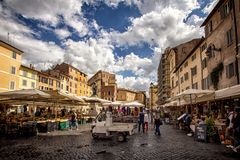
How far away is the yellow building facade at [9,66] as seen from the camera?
46.0 m

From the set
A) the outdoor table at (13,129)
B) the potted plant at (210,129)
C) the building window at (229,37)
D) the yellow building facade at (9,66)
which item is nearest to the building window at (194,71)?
the building window at (229,37)

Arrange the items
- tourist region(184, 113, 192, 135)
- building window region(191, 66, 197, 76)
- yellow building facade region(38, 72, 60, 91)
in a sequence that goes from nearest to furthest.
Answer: tourist region(184, 113, 192, 135) → building window region(191, 66, 197, 76) → yellow building facade region(38, 72, 60, 91)

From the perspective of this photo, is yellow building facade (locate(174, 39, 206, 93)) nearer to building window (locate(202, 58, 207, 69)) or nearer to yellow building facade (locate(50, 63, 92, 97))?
building window (locate(202, 58, 207, 69))

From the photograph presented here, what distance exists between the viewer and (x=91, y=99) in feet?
96.7

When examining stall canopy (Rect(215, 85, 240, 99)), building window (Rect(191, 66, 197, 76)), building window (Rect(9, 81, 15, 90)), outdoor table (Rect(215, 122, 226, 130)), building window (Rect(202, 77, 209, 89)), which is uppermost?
building window (Rect(191, 66, 197, 76))

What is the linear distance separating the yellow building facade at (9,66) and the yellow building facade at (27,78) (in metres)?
2.64

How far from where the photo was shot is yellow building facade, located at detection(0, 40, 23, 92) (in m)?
46.0

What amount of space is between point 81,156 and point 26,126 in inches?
352

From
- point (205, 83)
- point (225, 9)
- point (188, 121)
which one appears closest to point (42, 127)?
point (188, 121)

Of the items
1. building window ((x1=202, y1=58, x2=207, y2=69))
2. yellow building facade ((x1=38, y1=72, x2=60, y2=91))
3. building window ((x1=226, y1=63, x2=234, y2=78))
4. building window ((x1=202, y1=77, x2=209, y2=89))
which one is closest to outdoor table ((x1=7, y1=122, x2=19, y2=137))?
building window ((x1=226, y1=63, x2=234, y2=78))

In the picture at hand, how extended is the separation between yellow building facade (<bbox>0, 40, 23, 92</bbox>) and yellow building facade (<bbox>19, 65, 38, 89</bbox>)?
2638 mm

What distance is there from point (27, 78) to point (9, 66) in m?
9.06

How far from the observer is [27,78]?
57156mm

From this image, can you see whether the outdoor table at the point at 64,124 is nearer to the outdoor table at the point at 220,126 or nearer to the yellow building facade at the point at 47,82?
the outdoor table at the point at 220,126
